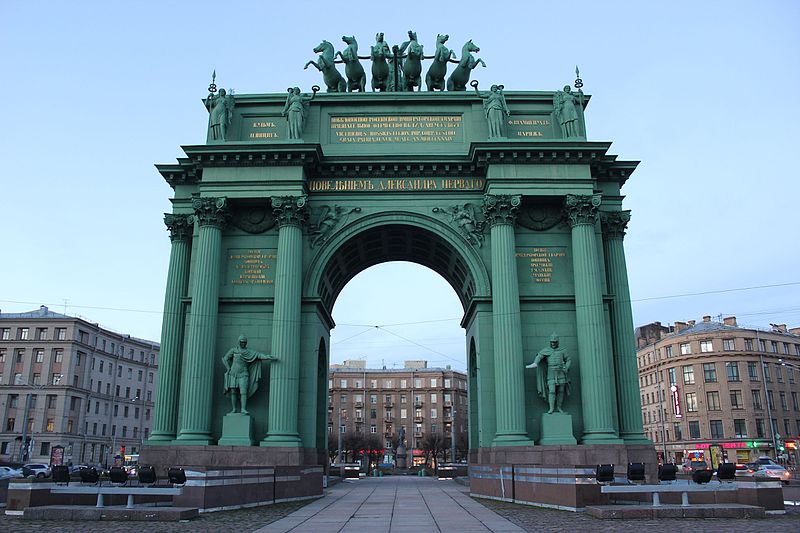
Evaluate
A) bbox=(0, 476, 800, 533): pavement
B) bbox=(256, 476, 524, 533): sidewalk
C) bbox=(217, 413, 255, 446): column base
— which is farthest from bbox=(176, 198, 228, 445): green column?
bbox=(0, 476, 800, 533): pavement

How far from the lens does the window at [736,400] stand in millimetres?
75188

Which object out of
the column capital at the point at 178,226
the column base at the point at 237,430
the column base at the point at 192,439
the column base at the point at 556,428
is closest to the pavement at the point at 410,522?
the column base at the point at 237,430

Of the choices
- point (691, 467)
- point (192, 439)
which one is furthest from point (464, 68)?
point (691, 467)

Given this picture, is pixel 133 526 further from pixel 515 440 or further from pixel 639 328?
pixel 639 328

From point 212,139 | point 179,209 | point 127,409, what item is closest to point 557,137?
point 212,139

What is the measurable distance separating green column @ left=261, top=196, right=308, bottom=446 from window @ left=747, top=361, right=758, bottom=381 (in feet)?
211

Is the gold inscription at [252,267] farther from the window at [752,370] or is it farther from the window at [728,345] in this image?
the window at [752,370]

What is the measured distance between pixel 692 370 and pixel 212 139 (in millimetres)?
66398

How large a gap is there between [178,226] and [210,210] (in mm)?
3133

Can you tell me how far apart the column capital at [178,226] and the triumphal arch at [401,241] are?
2.8 inches

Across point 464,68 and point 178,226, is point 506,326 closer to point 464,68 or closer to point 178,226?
point 464,68

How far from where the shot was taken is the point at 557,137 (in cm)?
3297

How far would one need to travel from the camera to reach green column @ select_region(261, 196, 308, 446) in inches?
1129

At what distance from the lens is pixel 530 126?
110 feet
